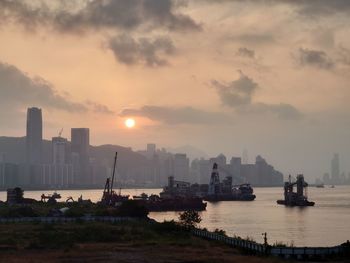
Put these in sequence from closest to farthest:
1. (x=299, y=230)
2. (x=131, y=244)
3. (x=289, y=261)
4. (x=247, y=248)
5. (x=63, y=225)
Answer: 1. (x=289, y=261)
2. (x=247, y=248)
3. (x=131, y=244)
4. (x=63, y=225)
5. (x=299, y=230)

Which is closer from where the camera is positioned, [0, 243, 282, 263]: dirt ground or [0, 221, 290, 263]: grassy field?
[0, 243, 282, 263]: dirt ground

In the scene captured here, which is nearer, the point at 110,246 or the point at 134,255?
the point at 134,255

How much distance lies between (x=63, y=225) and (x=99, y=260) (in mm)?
45343

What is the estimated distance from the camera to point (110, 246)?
78.8 m

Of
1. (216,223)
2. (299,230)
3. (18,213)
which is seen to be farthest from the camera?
(216,223)

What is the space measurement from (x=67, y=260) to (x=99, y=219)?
55505 mm

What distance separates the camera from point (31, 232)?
95125 mm

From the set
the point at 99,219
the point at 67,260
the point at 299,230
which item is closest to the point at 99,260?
the point at 67,260

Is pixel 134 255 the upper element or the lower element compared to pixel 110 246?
lower

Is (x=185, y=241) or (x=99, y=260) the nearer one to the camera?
(x=99, y=260)

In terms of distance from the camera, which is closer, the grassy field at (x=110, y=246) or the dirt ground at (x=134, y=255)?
the dirt ground at (x=134, y=255)

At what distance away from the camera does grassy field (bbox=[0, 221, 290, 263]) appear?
66938 mm

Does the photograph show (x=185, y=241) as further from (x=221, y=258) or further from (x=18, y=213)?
(x=18, y=213)

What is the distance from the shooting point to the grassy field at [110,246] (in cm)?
6694
